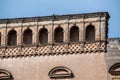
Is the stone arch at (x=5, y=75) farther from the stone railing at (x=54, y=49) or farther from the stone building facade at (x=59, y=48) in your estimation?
the stone railing at (x=54, y=49)

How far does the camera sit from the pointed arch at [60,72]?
3494cm

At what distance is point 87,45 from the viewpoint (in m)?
35.3

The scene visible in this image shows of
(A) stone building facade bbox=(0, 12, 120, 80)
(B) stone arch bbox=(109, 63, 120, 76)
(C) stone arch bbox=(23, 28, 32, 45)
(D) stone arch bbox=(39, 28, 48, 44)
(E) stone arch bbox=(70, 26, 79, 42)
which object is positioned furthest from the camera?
(C) stone arch bbox=(23, 28, 32, 45)

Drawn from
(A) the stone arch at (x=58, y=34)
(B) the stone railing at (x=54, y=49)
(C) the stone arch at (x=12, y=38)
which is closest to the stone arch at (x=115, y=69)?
(B) the stone railing at (x=54, y=49)

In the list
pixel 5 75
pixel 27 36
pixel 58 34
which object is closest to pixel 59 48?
pixel 58 34

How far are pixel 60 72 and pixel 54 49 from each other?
5.01ft

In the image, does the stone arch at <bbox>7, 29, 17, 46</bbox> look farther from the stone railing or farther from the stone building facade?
the stone railing

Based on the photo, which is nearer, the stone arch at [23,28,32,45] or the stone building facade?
the stone building facade

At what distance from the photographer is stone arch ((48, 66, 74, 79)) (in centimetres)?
3494

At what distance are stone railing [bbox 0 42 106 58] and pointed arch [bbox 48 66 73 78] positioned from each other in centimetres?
101

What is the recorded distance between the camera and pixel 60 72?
35281 millimetres

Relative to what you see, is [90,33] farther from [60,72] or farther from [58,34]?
[60,72]

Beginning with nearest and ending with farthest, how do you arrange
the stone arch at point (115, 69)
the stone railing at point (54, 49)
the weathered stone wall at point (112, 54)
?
the stone arch at point (115, 69)
the weathered stone wall at point (112, 54)
the stone railing at point (54, 49)

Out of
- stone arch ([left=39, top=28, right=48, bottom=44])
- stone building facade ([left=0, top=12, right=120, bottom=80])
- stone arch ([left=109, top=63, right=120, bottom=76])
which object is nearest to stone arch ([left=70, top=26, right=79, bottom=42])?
stone building facade ([left=0, top=12, right=120, bottom=80])
